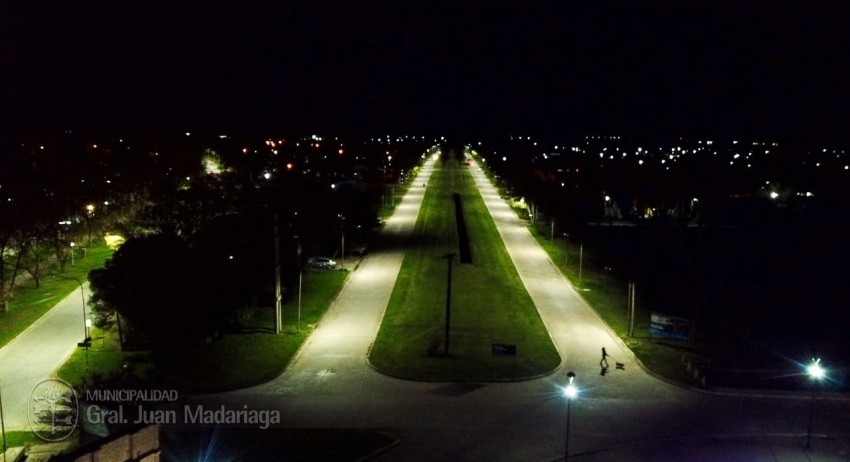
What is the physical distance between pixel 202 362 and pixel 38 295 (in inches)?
582

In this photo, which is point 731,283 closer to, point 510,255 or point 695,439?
point 510,255

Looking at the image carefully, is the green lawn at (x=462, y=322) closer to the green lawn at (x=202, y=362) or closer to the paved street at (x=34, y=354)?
the green lawn at (x=202, y=362)

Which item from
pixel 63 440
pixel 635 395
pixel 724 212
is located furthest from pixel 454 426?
pixel 724 212

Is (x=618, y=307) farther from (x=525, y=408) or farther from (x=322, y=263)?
(x=322, y=263)

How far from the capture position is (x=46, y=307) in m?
33.8

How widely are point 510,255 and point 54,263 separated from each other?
29.4m

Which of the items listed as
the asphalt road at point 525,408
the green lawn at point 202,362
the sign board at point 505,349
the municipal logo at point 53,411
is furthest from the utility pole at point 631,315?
the municipal logo at point 53,411

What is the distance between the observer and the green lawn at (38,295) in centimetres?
3077

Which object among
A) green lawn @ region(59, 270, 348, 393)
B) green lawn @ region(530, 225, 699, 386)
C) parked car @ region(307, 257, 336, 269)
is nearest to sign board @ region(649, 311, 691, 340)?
green lawn @ region(530, 225, 699, 386)

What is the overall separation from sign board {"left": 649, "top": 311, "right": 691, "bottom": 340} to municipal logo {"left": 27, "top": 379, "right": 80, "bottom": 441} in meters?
22.0

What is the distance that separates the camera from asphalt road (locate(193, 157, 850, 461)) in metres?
20.0

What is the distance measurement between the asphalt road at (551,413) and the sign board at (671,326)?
2019 millimetres

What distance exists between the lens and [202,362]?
2669 centimetres

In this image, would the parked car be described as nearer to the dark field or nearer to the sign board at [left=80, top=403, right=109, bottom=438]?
the dark field
